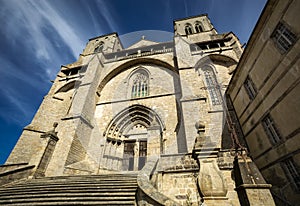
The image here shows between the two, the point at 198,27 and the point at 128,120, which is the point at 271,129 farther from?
the point at 198,27

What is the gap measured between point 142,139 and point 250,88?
681 cm

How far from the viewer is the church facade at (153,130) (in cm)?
393

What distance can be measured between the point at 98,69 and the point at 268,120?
11874 millimetres

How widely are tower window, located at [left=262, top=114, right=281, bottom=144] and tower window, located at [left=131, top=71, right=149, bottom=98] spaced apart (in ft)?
24.2

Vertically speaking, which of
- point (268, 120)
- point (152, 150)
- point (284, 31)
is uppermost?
point (284, 31)

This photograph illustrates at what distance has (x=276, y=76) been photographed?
16.5ft

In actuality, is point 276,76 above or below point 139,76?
below

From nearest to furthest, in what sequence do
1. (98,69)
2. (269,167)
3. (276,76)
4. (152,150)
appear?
(276,76), (269,167), (152,150), (98,69)

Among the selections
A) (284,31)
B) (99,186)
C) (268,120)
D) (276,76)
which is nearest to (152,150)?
(99,186)

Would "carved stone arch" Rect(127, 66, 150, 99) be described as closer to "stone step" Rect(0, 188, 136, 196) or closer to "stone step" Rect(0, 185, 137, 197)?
"stone step" Rect(0, 185, 137, 197)

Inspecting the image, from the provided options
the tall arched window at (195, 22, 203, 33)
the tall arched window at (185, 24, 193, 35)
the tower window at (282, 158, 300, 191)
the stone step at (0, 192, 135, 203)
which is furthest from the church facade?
the tall arched window at (195, 22, 203, 33)

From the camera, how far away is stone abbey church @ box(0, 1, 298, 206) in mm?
3742

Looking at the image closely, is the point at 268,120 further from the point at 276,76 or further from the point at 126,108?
the point at 126,108

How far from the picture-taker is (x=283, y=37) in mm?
4688
